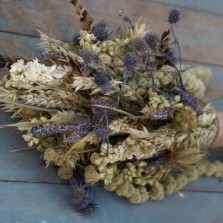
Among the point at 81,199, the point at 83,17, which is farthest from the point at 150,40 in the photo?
the point at 81,199

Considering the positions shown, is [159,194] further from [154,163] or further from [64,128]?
[64,128]

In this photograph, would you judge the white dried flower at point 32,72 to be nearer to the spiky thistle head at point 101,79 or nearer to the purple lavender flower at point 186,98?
the spiky thistle head at point 101,79

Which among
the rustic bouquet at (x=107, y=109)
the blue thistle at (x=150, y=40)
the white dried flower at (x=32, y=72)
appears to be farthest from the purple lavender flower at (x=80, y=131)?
the blue thistle at (x=150, y=40)

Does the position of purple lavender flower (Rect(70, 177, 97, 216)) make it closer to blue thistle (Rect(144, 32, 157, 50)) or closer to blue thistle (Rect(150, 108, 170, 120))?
blue thistle (Rect(150, 108, 170, 120))

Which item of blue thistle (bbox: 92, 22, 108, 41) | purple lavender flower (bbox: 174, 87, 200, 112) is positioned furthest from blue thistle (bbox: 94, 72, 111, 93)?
purple lavender flower (bbox: 174, 87, 200, 112)

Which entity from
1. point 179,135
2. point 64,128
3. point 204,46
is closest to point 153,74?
point 179,135

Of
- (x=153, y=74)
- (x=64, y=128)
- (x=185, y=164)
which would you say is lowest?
(x=185, y=164)

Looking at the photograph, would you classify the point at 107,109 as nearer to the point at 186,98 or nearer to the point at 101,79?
the point at 101,79

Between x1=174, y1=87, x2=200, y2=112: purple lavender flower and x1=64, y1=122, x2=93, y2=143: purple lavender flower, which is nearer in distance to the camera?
x1=64, y1=122, x2=93, y2=143: purple lavender flower

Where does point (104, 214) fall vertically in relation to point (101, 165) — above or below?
below
